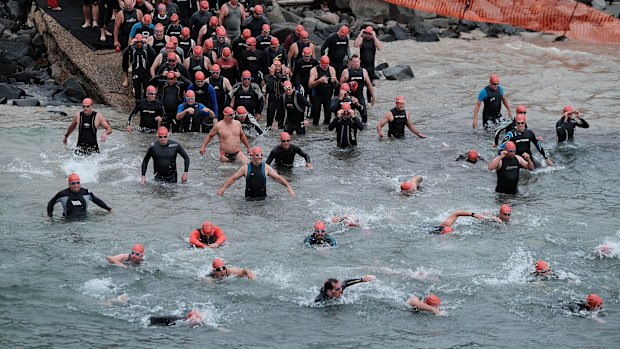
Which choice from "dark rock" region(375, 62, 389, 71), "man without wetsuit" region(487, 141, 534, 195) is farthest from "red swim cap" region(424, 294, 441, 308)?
"dark rock" region(375, 62, 389, 71)

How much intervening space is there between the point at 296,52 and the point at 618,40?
12.2 m

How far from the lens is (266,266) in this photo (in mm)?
17344

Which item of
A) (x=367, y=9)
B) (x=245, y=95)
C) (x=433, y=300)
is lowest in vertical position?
(x=433, y=300)

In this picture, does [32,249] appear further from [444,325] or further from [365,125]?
[365,125]

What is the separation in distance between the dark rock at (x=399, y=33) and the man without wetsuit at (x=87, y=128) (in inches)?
540

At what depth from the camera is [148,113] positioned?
2288cm

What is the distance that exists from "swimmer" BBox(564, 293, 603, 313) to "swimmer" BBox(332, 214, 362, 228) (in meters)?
4.07

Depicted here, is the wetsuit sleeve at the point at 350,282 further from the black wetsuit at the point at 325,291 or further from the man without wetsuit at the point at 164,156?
the man without wetsuit at the point at 164,156

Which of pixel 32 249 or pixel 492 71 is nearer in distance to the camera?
pixel 32 249

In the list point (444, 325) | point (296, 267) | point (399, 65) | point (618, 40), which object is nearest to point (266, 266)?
point (296, 267)

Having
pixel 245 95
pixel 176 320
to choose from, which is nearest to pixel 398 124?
pixel 245 95

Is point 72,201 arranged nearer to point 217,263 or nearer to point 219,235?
point 219,235

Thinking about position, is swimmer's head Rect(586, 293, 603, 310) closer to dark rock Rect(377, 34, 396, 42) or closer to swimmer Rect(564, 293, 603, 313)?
swimmer Rect(564, 293, 603, 313)

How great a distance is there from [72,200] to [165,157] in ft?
7.29
